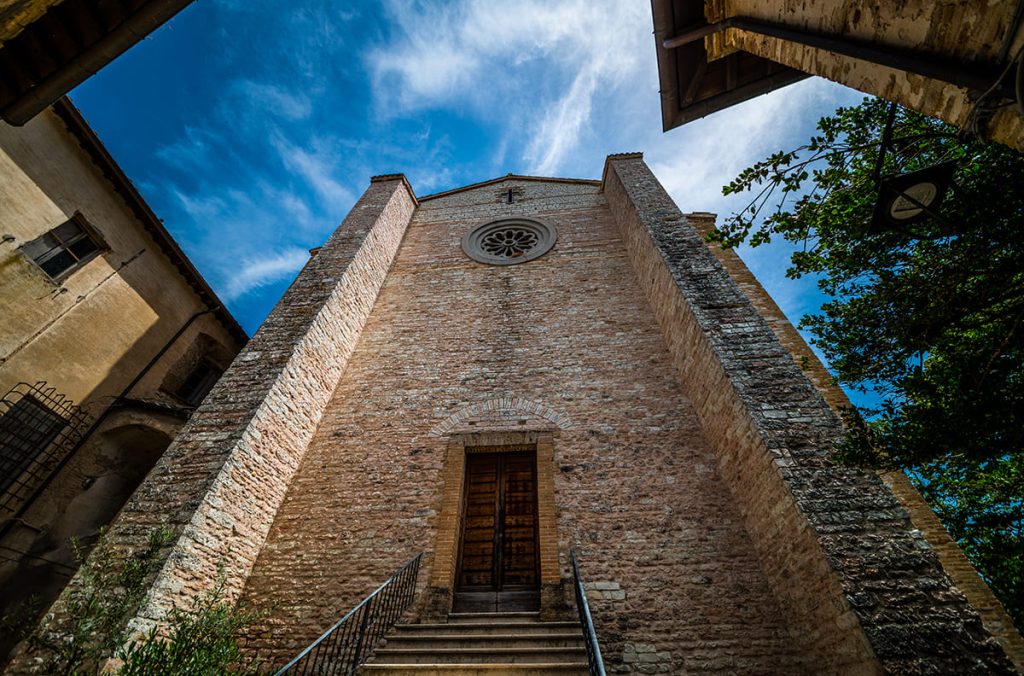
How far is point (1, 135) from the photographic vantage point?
676 centimetres

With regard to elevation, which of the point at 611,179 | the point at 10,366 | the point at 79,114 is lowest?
the point at 10,366

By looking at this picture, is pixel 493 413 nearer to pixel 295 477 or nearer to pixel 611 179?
pixel 295 477

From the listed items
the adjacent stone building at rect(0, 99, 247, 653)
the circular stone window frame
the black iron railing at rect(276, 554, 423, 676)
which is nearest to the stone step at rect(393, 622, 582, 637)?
the black iron railing at rect(276, 554, 423, 676)

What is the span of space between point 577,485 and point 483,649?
92.9 inches

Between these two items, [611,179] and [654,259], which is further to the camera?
[611,179]

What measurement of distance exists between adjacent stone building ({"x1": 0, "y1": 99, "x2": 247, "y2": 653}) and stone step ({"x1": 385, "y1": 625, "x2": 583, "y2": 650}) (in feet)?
19.0

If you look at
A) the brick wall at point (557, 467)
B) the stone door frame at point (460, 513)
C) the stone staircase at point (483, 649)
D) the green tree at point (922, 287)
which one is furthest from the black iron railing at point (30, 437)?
the green tree at point (922, 287)

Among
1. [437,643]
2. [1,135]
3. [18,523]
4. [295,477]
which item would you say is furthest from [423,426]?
[1,135]

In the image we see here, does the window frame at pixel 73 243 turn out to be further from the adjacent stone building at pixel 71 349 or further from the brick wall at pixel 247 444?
the brick wall at pixel 247 444

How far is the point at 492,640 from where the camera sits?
4.03 meters

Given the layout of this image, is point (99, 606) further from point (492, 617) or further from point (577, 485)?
point (577, 485)

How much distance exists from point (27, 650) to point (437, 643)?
353cm

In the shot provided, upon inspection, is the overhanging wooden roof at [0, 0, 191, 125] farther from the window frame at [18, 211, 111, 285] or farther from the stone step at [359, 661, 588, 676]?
the window frame at [18, 211, 111, 285]

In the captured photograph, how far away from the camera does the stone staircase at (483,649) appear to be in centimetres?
350
